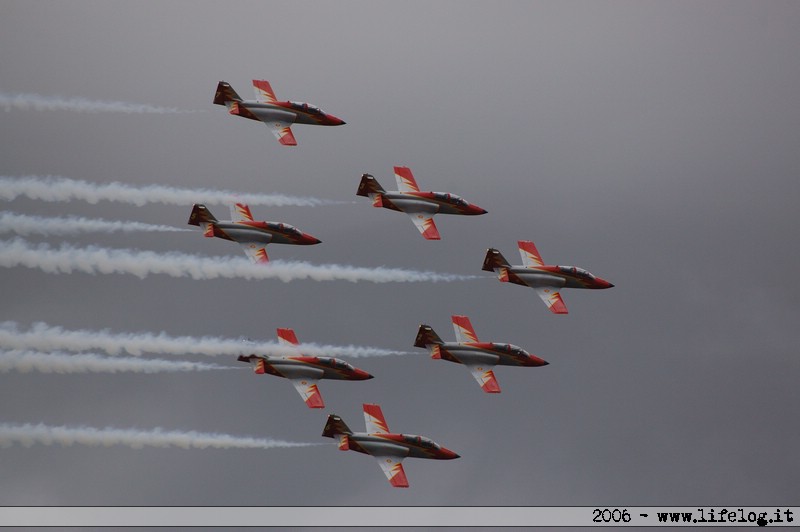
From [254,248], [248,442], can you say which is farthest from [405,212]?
[248,442]

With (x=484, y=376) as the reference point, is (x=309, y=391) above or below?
below

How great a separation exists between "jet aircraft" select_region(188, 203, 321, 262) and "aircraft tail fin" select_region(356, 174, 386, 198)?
3474 millimetres

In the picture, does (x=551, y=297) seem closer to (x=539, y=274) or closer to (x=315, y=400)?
(x=539, y=274)

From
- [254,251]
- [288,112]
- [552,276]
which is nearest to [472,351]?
[552,276]

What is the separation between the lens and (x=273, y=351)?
86.4 metres

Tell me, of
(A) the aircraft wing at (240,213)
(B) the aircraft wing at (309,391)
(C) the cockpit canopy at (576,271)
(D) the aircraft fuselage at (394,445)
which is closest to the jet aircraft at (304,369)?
(B) the aircraft wing at (309,391)

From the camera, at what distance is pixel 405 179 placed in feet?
296

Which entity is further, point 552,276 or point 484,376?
point 552,276

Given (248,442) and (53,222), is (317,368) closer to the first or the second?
(248,442)

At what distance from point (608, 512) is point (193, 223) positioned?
25.3m

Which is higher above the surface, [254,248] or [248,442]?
[254,248]

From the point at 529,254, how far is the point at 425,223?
6.30 m

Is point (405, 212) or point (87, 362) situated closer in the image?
point (87, 362)

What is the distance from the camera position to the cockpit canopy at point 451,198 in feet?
295
